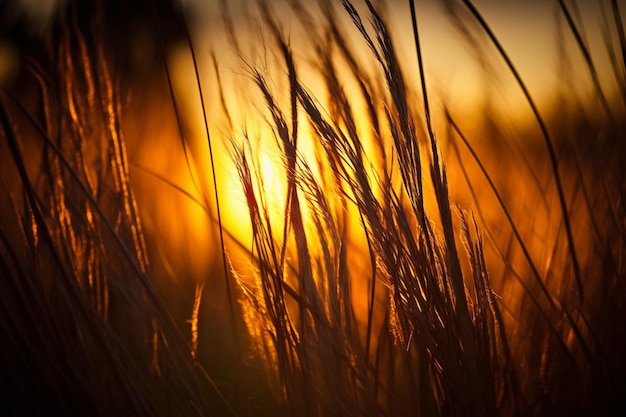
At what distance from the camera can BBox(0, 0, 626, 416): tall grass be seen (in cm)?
78

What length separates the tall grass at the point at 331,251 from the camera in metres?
0.78

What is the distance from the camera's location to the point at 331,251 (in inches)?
35.7

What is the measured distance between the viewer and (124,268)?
118 centimetres

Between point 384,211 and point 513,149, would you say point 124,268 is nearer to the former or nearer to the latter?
point 384,211

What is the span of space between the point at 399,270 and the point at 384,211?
8cm

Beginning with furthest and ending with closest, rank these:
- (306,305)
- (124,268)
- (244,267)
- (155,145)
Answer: (155,145), (124,268), (244,267), (306,305)

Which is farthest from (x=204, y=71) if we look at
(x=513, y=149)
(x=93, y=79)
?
(x=513, y=149)

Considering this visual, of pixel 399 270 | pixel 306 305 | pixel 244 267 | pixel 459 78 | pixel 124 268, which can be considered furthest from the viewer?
pixel 459 78

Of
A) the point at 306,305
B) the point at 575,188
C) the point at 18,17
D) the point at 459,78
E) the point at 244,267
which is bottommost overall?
the point at 306,305

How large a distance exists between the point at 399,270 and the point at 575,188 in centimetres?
60

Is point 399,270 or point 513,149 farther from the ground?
point 513,149

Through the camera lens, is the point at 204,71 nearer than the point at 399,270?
No

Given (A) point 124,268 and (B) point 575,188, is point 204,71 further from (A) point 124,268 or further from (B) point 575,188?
(B) point 575,188

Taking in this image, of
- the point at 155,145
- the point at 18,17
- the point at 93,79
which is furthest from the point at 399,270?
the point at 155,145
